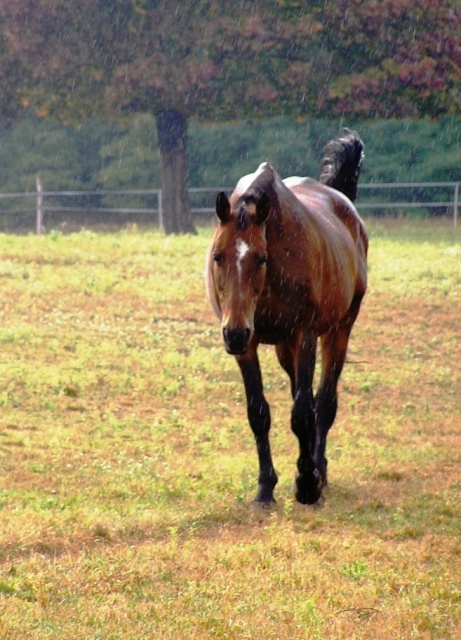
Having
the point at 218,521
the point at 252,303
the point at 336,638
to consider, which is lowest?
the point at 218,521

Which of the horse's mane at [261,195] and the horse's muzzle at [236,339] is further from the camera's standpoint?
the horse's mane at [261,195]

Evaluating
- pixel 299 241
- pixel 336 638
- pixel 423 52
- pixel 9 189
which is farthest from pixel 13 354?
pixel 9 189

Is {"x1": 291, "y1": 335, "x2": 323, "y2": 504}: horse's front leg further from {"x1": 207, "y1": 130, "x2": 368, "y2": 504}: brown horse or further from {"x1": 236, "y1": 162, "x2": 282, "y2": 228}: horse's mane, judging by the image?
{"x1": 236, "y1": 162, "x2": 282, "y2": 228}: horse's mane

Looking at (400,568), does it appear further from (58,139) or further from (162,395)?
(58,139)

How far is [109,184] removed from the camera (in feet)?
144

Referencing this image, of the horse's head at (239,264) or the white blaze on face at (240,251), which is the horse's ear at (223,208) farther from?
the white blaze on face at (240,251)

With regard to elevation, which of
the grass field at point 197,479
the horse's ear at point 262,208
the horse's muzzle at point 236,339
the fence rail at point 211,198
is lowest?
the fence rail at point 211,198

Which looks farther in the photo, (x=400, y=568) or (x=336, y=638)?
(x=400, y=568)

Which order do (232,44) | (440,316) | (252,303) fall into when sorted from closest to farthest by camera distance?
(252,303), (440,316), (232,44)

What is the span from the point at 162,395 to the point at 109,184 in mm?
31808

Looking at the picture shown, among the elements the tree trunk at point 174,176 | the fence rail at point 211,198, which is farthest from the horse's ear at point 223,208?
the fence rail at point 211,198

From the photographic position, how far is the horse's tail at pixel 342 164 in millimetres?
10914

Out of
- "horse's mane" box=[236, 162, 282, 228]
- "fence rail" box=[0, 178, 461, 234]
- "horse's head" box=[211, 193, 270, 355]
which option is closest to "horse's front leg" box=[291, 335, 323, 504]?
"horse's head" box=[211, 193, 270, 355]

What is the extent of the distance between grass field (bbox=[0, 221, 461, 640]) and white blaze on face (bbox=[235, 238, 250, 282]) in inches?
61.5
